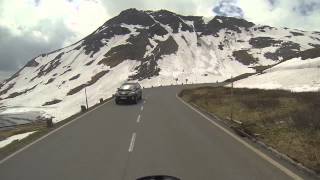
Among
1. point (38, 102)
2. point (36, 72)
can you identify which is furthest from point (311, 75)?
point (36, 72)

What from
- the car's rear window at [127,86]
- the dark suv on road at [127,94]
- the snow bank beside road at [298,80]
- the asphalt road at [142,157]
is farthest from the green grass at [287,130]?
the snow bank beside road at [298,80]

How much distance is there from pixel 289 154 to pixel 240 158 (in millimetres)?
1262

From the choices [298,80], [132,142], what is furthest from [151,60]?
[132,142]

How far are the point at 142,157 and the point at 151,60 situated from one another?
432 feet

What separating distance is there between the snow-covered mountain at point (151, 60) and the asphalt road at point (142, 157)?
266ft

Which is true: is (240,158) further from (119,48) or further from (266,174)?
(119,48)

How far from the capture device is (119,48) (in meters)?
167

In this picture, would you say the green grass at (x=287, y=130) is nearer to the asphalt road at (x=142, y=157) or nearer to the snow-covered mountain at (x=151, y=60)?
the asphalt road at (x=142, y=157)

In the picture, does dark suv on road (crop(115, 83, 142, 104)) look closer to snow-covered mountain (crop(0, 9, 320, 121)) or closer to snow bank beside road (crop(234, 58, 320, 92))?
snow bank beside road (crop(234, 58, 320, 92))

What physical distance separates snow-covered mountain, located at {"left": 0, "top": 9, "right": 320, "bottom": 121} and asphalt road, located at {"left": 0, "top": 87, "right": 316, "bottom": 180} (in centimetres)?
8113

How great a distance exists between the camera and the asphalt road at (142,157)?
9367 millimetres

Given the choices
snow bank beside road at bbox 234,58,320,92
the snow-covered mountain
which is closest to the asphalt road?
snow bank beside road at bbox 234,58,320,92

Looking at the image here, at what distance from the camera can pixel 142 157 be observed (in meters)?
11.5

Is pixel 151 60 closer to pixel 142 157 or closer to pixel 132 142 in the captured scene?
Answer: pixel 132 142
